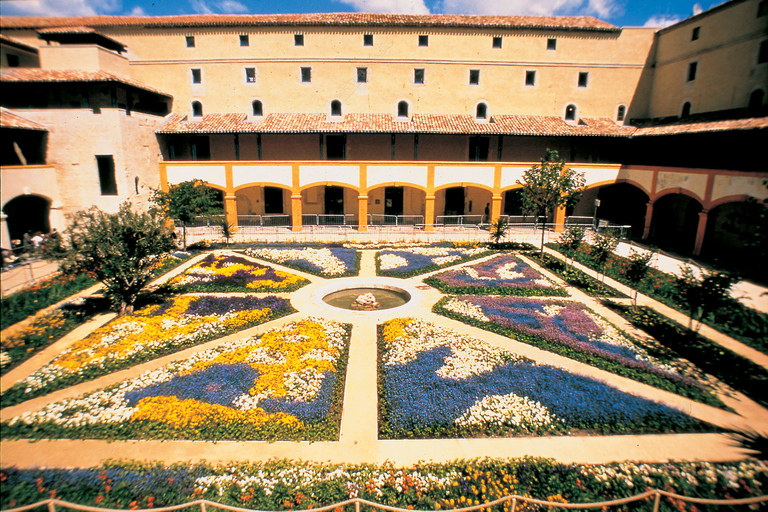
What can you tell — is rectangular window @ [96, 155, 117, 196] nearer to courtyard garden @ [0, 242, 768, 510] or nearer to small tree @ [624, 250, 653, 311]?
courtyard garden @ [0, 242, 768, 510]

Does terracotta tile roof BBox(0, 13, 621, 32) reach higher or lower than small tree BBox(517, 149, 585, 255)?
higher

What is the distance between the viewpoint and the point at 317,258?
1056 inches

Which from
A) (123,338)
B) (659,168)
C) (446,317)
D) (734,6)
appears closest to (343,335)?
(446,317)

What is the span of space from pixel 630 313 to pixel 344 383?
13.9m

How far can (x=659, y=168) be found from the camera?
1241 inches

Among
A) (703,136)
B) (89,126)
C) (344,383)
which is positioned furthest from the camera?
(703,136)

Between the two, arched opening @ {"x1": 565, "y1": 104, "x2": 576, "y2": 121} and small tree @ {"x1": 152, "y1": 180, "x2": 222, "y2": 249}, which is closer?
small tree @ {"x1": 152, "y1": 180, "x2": 222, "y2": 249}

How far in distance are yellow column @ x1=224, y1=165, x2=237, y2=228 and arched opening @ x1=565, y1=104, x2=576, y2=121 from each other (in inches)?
1149

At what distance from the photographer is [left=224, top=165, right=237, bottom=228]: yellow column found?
3331 centimetres

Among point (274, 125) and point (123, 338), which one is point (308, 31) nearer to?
point (274, 125)

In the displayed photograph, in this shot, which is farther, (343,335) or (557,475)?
(343,335)

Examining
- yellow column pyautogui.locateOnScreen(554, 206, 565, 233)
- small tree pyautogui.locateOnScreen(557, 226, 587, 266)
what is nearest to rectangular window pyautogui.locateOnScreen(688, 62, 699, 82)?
yellow column pyautogui.locateOnScreen(554, 206, 565, 233)

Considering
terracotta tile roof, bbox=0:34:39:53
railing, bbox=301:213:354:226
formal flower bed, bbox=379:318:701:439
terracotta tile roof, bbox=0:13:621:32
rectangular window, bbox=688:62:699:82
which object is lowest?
formal flower bed, bbox=379:318:701:439

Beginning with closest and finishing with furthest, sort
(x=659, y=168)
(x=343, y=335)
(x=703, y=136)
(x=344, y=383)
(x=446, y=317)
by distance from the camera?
(x=344, y=383), (x=343, y=335), (x=446, y=317), (x=703, y=136), (x=659, y=168)
